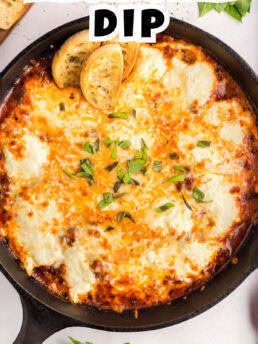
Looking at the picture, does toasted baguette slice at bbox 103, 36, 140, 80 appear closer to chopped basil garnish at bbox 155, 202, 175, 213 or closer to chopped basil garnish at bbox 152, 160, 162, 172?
chopped basil garnish at bbox 152, 160, 162, 172

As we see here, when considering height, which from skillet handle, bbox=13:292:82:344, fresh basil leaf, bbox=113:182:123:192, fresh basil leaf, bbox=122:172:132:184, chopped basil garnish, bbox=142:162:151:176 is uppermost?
chopped basil garnish, bbox=142:162:151:176

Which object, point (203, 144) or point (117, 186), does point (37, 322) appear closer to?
point (117, 186)

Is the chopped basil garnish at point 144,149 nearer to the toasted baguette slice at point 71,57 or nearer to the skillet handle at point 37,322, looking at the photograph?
the toasted baguette slice at point 71,57

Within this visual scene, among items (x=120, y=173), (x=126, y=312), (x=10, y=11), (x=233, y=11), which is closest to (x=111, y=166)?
(x=120, y=173)

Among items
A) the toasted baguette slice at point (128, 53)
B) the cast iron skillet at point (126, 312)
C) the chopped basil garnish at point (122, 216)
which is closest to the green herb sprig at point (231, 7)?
the cast iron skillet at point (126, 312)

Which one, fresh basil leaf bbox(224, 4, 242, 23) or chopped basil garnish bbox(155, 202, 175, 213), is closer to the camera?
chopped basil garnish bbox(155, 202, 175, 213)

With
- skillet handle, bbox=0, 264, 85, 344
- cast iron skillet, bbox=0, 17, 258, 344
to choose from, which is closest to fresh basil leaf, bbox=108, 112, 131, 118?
cast iron skillet, bbox=0, 17, 258, 344
